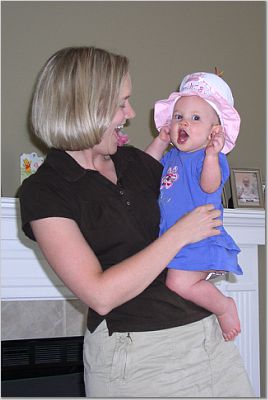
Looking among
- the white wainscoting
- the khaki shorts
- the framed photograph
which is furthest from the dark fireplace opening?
the khaki shorts

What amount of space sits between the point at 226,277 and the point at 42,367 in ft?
3.18

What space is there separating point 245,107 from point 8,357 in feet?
5.96

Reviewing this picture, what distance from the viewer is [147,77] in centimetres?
283

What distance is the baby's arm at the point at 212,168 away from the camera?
4.82ft

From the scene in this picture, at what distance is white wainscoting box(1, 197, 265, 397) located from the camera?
2396 millimetres

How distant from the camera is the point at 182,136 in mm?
1566

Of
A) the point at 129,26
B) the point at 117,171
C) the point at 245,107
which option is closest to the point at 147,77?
the point at 129,26

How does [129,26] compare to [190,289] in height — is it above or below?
above

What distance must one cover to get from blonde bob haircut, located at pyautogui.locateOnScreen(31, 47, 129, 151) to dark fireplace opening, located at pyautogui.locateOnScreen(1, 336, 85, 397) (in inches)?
58.0

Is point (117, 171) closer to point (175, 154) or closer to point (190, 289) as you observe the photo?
point (175, 154)

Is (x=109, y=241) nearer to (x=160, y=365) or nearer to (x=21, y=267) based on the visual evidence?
(x=160, y=365)

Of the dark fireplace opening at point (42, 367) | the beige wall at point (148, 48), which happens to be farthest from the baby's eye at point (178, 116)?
the dark fireplace opening at point (42, 367)

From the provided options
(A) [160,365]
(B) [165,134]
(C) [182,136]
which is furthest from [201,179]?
(A) [160,365]

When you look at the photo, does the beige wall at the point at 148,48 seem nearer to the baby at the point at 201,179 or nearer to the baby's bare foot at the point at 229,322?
the baby at the point at 201,179
